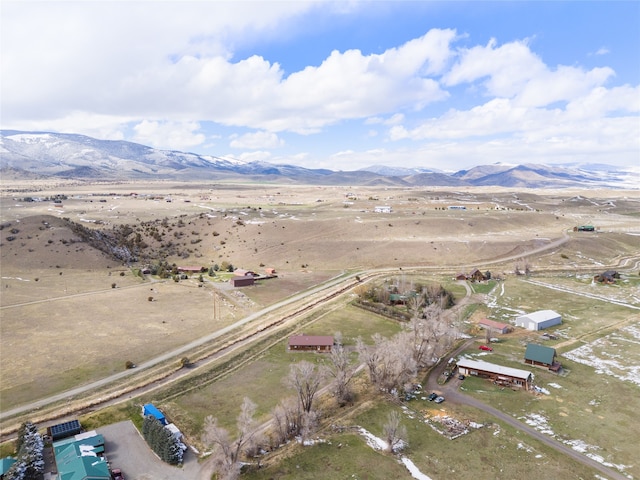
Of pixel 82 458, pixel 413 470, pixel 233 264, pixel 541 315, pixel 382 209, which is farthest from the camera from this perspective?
pixel 382 209

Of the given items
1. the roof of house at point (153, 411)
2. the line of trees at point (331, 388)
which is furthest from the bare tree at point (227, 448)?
the roof of house at point (153, 411)

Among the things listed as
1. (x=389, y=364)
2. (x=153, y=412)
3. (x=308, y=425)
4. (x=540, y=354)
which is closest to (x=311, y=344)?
(x=389, y=364)

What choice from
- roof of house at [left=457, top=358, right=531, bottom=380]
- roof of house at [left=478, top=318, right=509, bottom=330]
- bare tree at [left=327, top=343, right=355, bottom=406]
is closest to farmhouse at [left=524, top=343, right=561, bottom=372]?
roof of house at [left=457, top=358, right=531, bottom=380]

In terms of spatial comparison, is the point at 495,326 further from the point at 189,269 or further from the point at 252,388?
the point at 189,269

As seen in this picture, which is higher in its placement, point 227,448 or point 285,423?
point 227,448

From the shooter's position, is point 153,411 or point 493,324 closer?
point 153,411

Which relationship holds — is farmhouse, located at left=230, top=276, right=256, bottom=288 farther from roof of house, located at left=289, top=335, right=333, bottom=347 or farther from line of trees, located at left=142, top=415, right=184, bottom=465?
line of trees, located at left=142, top=415, right=184, bottom=465
